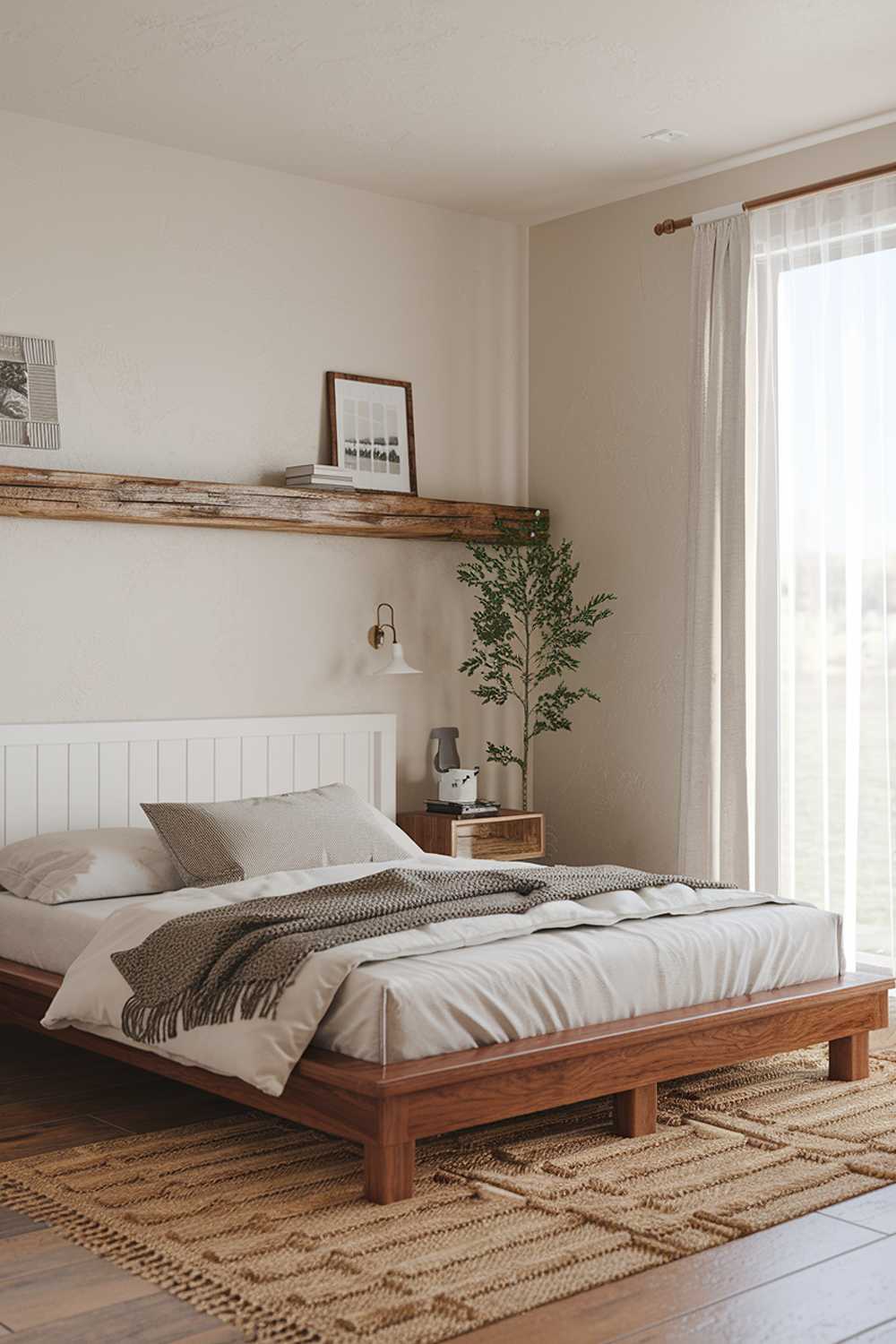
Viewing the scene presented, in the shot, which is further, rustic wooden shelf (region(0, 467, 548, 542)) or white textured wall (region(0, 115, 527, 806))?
white textured wall (region(0, 115, 527, 806))

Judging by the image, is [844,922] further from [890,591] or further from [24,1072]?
[24,1072]

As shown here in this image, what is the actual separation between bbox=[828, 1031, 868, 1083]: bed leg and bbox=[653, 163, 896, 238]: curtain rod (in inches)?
105

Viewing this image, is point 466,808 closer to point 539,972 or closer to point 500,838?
point 500,838

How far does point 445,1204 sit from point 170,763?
2.36 meters

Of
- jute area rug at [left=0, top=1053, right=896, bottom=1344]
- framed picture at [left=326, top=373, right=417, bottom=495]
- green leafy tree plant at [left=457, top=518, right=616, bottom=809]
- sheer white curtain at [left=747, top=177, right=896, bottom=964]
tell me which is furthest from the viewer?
green leafy tree plant at [left=457, top=518, right=616, bottom=809]

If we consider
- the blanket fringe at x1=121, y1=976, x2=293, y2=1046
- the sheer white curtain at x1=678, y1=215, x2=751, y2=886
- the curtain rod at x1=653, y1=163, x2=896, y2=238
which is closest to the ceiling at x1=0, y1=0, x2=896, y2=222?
the curtain rod at x1=653, y1=163, x2=896, y2=238

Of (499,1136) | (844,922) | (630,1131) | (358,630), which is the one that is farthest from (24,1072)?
(844,922)

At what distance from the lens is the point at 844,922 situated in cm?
496

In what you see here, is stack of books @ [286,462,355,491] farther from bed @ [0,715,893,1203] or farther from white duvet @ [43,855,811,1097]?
white duvet @ [43,855,811,1097]

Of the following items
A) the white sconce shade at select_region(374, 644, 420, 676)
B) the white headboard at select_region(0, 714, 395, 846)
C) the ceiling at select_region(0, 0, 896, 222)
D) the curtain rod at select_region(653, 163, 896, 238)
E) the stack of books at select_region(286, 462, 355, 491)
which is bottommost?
the white headboard at select_region(0, 714, 395, 846)

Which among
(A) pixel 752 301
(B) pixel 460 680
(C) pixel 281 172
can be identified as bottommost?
(B) pixel 460 680

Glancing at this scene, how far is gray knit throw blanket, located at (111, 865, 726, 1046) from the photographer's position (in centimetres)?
328

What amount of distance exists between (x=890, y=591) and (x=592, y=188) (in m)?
1.97

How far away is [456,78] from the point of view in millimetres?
4504
